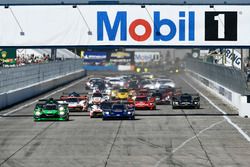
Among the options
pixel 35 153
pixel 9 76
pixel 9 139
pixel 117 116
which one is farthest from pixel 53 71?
pixel 35 153

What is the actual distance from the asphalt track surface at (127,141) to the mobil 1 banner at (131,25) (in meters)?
4.75

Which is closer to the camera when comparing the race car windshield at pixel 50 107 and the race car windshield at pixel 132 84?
the race car windshield at pixel 50 107

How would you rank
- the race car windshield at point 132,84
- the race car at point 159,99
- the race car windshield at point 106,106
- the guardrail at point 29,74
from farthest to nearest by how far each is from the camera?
the race car windshield at point 132,84 < the race car at point 159,99 < the guardrail at point 29,74 < the race car windshield at point 106,106

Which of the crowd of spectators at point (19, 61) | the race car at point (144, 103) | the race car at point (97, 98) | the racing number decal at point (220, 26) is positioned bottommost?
the race car at point (144, 103)

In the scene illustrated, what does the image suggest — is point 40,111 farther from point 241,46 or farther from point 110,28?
point 241,46

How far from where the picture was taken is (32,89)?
272ft

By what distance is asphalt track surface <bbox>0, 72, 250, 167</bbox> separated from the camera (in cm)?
3228

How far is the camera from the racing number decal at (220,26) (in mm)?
49500

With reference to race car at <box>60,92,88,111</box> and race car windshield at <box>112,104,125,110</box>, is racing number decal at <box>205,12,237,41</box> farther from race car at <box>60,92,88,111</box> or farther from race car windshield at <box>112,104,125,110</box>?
race car at <box>60,92,88,111</box>

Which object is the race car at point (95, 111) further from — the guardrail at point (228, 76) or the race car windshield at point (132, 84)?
the race car windshield at point (132, 84)

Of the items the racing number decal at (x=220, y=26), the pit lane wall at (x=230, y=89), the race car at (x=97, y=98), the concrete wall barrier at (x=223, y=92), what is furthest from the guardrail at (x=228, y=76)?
the racing number decal at (x=220, y=26)

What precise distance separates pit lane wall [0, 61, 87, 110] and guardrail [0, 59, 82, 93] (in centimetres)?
41

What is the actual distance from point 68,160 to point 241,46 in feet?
65.4

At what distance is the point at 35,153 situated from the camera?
115 ft
